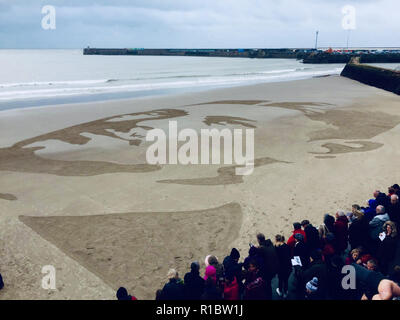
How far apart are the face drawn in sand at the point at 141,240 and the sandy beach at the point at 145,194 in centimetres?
3

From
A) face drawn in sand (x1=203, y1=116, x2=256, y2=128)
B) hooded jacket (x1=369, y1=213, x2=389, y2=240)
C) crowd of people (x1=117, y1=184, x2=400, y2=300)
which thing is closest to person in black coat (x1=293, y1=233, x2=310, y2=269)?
crowd of people (x1=117, y1=184, x2=400, y2=300)

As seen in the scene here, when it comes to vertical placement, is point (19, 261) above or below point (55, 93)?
below

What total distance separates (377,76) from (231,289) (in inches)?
1989

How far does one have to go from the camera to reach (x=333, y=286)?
6328 millimetres

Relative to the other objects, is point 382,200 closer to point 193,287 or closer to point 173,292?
point 193,287

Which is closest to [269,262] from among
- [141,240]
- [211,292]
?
[211,292]

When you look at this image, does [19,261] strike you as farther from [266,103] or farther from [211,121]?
[266,103]

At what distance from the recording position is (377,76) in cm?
4741

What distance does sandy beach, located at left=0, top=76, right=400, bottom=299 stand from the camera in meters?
8.75

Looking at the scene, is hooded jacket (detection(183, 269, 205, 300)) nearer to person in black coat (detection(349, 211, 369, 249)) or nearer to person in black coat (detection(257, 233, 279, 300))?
person in black coat (detection(257, 233, 279, 300))

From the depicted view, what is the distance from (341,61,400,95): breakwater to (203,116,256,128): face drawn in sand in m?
25.1
